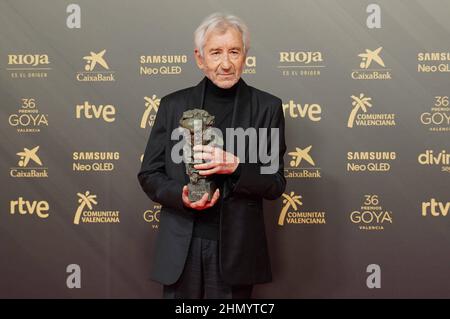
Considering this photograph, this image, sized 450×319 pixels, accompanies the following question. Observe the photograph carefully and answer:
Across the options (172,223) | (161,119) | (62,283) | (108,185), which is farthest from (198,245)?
(62,283)

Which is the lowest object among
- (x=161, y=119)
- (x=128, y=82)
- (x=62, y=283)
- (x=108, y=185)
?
(x=62, y=283)

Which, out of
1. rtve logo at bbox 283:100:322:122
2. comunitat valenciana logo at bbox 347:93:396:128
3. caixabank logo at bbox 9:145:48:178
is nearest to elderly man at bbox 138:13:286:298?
rtve logo at bbox 283:100:322:122

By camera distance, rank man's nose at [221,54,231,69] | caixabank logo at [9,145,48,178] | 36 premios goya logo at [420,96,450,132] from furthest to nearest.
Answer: caixabank logo at [9,145,48,178], 36 premios goya logo at [420,96,450,132], man's nose at [221,54,231,69]

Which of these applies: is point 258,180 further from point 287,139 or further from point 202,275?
point 287,139

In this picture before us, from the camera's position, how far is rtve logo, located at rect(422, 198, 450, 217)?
2.76 meters

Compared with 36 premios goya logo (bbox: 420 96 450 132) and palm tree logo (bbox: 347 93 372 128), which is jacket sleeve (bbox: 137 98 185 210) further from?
36 premios goya logo (bbox: 420 96 450 132)

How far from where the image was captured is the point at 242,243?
1937 millimetres

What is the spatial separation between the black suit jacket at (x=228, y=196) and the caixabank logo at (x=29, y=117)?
3.43 ft

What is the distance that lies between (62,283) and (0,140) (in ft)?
2.69

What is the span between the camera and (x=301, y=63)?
2777mm

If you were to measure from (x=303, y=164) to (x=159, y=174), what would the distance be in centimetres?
103

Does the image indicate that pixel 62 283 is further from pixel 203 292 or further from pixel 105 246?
pixel 203 292

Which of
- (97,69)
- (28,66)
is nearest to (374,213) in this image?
(97,69)

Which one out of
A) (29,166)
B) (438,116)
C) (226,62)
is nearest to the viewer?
(226,62)
